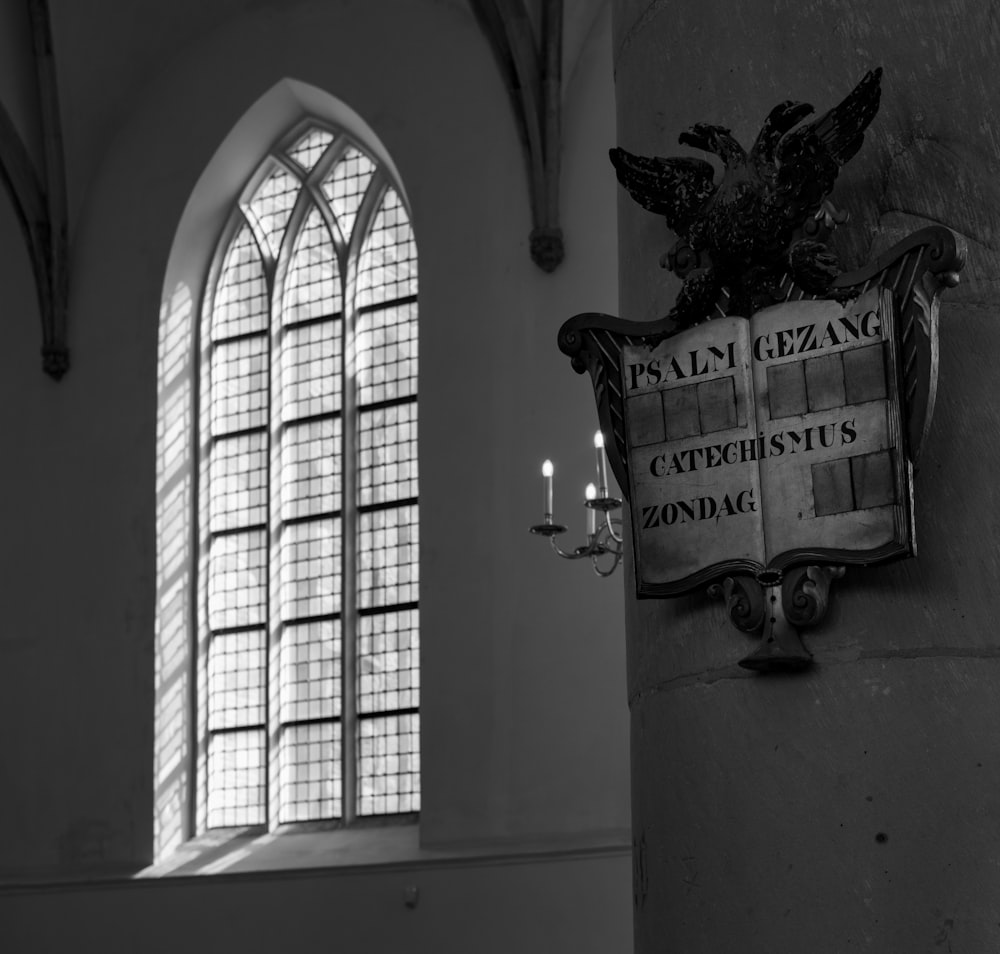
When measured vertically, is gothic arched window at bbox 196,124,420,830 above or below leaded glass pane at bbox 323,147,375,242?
below

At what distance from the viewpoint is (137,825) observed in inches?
439

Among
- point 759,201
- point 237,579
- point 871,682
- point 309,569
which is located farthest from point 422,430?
point 871,682

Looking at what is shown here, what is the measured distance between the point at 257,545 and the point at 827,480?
30.8 ft

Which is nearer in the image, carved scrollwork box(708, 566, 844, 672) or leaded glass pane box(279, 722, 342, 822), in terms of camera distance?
carved scrollwork box(708, 566, 844, 672)

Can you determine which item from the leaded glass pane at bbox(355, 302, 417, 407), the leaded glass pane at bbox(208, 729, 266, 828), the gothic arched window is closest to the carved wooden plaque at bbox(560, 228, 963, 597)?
the gothic arched window

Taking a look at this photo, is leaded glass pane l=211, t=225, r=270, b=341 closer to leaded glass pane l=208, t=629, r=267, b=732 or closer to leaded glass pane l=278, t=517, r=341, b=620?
leaded glass pane l=278, t=517, r=341, b=620

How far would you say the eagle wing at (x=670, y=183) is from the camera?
2838 millimetres

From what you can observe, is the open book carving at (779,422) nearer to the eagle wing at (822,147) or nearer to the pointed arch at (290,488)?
Answer: the eagle wing at (822,147)

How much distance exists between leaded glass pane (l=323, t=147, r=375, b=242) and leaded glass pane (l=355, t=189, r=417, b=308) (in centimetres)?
22

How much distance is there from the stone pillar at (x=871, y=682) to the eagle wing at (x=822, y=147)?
0.08 metres

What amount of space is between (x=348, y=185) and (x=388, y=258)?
0.77m

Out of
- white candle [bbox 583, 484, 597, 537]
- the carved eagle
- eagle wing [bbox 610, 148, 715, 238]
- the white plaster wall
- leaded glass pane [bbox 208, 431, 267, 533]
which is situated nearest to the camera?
the carved eagle

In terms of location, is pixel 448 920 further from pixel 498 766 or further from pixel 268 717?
pixel 268 717

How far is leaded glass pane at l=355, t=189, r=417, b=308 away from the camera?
37.8 feet
